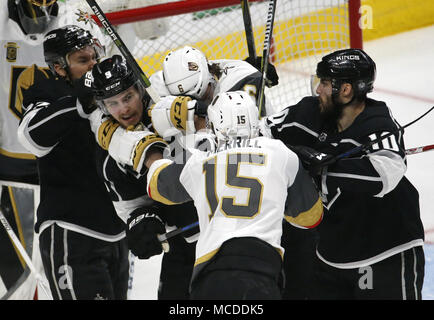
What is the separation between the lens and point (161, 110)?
2.48m

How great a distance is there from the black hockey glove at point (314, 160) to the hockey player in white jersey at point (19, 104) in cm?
128

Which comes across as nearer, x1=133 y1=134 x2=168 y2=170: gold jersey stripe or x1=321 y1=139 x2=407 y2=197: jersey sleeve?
x1=321 y1=139 x2=407 y2=197: jersey sleeve

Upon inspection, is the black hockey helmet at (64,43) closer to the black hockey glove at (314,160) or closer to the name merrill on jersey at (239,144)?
the name merrill on jersey at (239,144)

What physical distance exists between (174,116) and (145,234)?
442 millimetres

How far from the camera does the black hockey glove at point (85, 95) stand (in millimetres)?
2635

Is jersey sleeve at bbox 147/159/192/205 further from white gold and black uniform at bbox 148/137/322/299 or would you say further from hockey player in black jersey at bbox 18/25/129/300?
hockey player in black jersey at bbox 18/25/129/300

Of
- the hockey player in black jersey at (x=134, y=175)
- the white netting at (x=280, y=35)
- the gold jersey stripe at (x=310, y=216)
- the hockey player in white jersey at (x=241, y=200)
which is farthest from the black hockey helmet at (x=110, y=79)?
the white netting at (x=280, y=35)

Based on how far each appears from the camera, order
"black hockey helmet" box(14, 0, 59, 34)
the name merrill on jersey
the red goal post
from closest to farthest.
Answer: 1. the name merrill on jersey
2. "black hockey helmet" box(14, 0, 59, 34)
3. the red goal post

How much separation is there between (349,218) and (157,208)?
744 millimetres

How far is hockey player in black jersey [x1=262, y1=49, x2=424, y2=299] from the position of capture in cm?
239

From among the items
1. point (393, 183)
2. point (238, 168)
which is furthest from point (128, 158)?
point (393, 183)

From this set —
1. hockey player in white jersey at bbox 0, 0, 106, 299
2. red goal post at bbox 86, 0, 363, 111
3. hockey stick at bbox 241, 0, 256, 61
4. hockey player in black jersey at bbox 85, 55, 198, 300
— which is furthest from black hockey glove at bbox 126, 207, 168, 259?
red goal post at bbox 86, 0, 363, 111

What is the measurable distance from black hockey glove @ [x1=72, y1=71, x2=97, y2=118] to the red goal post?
125 cm
